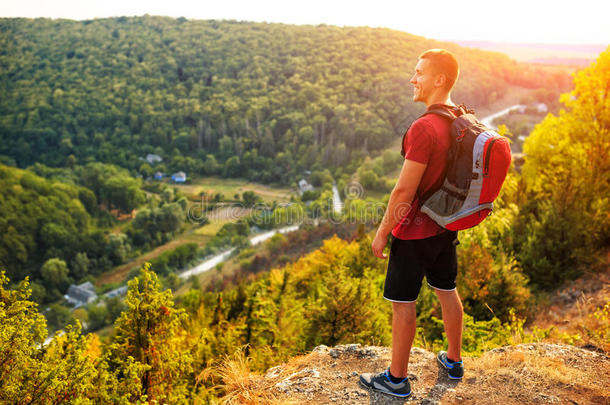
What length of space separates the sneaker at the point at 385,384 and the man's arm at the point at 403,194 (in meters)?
1.21

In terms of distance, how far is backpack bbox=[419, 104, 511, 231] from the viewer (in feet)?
7.87

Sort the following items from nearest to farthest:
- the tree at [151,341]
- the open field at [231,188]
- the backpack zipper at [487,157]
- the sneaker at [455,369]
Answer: the backpack zipper at [487,157]
the sneaker at [455,369]
the tree at [151,341]
the open field at [231,188]

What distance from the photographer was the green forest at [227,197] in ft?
14.0

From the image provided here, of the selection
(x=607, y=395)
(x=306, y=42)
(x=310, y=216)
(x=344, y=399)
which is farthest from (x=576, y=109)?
(x=306, y=42)

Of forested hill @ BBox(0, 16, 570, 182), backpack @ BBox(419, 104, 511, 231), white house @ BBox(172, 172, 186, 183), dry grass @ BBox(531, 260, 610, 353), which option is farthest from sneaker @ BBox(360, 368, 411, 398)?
white house @ BBox(172, 172, 186, 183)

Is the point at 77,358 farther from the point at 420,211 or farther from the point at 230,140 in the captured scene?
the point at 230,140

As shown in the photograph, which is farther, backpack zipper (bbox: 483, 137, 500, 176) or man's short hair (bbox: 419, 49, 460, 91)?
man's short hair (bbox: 419, 49, 460, 91)

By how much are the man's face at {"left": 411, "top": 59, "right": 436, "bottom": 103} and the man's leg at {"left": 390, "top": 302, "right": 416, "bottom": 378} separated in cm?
160

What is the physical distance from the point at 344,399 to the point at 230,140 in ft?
278

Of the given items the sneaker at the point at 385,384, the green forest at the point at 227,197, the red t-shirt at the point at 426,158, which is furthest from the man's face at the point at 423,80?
the sneaker at the point at 385,384

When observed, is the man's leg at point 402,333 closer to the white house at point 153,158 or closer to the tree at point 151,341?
the tree at point 151,341

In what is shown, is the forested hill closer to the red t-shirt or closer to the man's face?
the man's face

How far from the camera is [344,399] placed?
301 centimetres

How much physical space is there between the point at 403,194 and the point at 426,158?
291 millimetres
